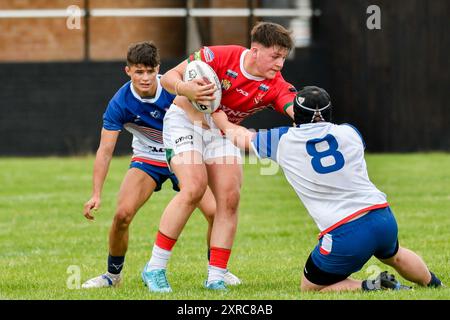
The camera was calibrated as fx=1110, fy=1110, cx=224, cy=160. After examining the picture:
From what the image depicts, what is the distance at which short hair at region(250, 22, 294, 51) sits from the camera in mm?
7828

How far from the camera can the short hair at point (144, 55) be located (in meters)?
8.43

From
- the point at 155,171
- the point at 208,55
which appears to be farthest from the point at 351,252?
the point at 155,171

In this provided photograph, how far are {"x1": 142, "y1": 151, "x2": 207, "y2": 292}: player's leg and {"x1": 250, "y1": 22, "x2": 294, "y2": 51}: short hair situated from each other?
3.23 feet

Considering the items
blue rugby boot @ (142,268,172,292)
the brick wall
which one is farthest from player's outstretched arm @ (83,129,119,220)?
the brick wall

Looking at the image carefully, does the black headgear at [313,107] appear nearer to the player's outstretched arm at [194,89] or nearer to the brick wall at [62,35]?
the player's outstretched arm at [194,89]

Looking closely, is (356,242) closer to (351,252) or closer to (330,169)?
(351,252)

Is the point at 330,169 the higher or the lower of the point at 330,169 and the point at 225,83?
the lower

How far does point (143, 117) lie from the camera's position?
28.8 ft

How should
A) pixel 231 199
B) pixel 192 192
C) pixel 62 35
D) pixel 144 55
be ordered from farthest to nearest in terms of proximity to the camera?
pixel 62 35, pixel 144 55, pixel 231 199, pixel 192 192

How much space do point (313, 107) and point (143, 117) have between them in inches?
77.3

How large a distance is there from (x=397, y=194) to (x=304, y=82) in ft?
23.8

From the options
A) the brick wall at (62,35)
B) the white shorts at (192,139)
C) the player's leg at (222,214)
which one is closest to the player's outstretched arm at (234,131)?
the white shorts at (192,139)

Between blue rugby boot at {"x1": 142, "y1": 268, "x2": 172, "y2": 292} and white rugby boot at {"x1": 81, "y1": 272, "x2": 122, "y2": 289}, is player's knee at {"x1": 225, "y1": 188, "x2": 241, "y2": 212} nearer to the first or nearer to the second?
blue rugby boot at {"x1": 142, "y1": 268, "x2": 172, "y2": 292}
